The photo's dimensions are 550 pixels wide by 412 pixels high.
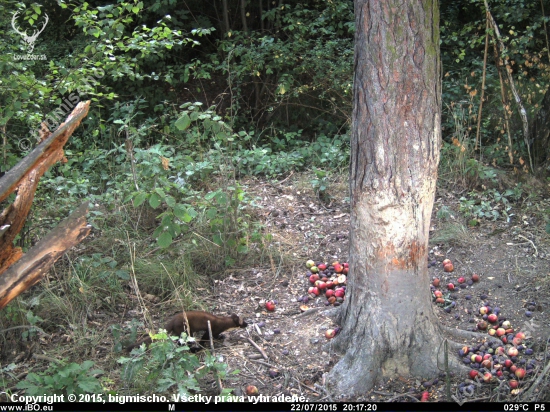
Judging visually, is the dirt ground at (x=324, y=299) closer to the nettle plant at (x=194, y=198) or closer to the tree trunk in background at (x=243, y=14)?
the nettle plant at (x=194, y=198)

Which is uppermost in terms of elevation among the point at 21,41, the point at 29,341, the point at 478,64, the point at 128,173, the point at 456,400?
the point at 21,41

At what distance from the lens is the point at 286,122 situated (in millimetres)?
8867

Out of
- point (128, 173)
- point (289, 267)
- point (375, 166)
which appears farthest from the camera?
point (128, 173)

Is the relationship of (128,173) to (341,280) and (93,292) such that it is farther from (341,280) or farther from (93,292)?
(341,280)

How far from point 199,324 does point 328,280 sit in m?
1.18

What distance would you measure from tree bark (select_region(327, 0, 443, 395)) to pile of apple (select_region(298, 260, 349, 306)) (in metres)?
0.64

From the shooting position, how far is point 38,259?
2.83 m

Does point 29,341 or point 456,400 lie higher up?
point 29,341

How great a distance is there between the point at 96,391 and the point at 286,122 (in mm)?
6144

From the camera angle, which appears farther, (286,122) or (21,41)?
(286,122)

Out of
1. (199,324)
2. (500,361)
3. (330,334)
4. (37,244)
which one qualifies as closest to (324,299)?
(330,334)

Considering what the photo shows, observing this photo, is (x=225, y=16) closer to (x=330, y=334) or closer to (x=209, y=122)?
(x=209, y=122)

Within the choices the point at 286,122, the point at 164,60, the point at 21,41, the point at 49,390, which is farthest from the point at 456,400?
the point at 164,60

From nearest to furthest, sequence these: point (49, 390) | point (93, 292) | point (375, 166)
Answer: point (49, 390)
point (375, 166)
point (93, 292)
